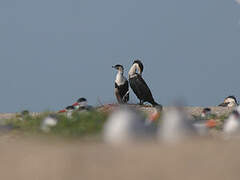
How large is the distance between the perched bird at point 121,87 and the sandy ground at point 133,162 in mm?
12254

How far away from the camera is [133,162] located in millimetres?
6184

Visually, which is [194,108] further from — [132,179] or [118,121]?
[132,179]

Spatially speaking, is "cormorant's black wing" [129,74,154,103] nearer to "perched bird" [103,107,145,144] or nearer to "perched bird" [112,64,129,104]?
"perched bird" [112,64,129,104]

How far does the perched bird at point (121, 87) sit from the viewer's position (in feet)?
63.6

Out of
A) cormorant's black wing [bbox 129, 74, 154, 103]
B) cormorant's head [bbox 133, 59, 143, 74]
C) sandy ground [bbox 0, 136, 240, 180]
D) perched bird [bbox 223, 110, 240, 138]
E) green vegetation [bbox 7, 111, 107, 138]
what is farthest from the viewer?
cormorant's head [bbox 133, 59, 143, 74]

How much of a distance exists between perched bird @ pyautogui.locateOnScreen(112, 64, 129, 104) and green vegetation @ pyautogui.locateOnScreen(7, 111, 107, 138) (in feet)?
25.3

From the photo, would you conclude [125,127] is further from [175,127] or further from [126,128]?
[175,127]

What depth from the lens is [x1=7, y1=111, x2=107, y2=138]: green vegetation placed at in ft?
31.1

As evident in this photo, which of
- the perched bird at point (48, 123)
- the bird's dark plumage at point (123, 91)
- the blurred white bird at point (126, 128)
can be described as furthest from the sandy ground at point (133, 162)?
the bird's dark plumage at point (123, 91)

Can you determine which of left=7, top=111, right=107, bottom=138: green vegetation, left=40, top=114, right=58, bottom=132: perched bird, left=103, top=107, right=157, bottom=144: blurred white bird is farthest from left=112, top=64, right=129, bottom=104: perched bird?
left=103, top=107, right=157, bottom=144: blurred white bird

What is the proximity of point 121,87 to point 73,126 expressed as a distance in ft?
30.6

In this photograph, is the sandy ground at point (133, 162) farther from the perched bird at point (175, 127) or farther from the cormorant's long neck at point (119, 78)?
the cormorant's long neck at point (119, 78)

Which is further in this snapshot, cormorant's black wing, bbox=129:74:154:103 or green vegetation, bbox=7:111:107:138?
cormorant's black wing, bbox=129:74:154:103

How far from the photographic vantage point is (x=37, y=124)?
1096 centimetres
